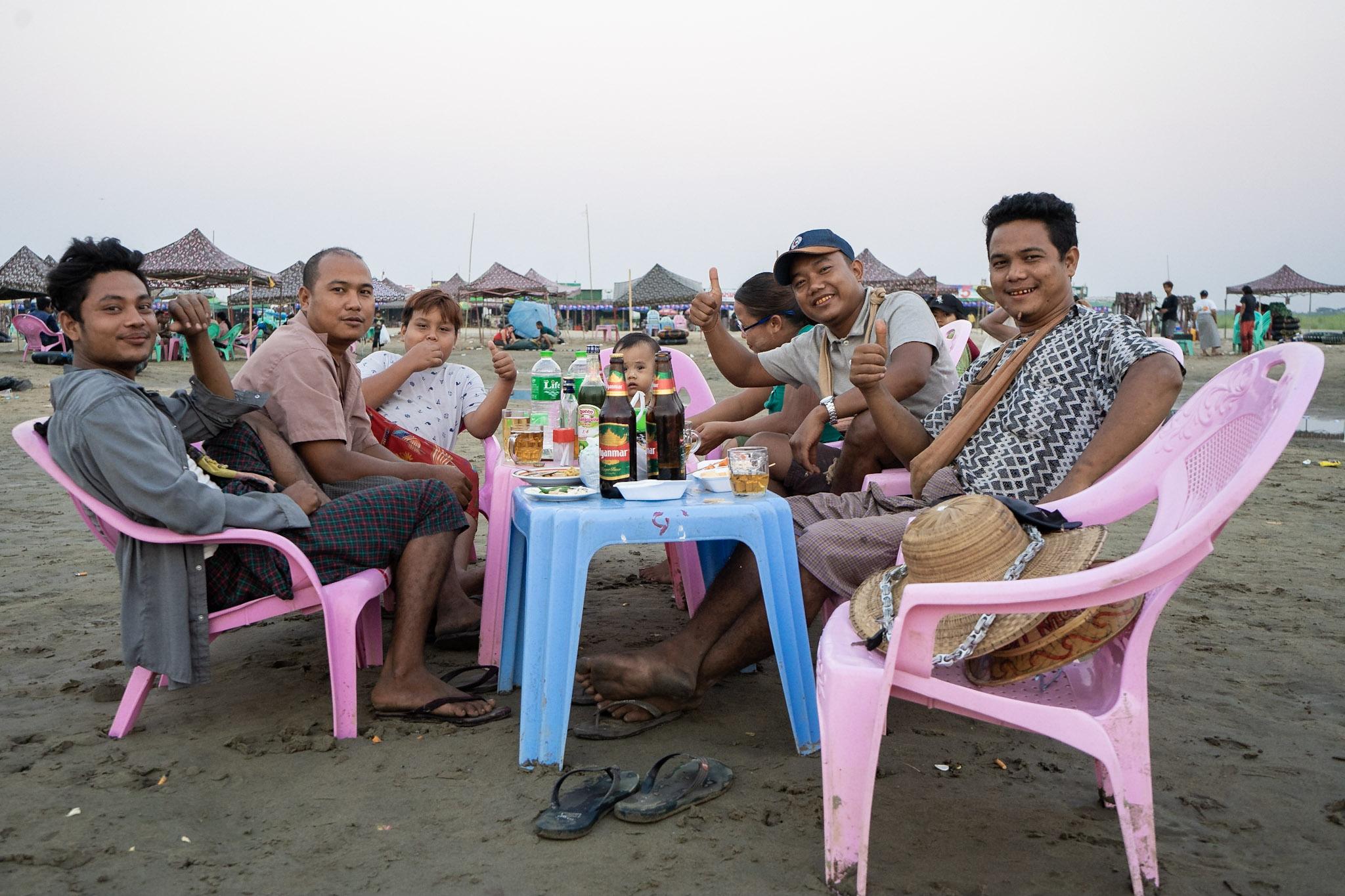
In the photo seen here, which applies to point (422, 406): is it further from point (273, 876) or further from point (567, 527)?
point (273, 876)

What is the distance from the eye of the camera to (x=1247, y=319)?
81.8ft

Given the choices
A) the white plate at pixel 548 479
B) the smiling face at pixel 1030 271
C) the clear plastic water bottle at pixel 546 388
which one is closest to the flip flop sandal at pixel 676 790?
the white plate at pixel 548 479

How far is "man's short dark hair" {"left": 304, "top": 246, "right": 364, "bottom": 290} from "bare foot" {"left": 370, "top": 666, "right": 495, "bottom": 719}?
1.66m

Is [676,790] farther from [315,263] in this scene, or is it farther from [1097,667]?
Result: [315,263]

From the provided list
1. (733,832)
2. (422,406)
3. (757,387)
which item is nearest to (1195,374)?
(757,387)

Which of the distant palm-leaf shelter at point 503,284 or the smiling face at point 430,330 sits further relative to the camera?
the distant palm-leaf shelter at point 503,284

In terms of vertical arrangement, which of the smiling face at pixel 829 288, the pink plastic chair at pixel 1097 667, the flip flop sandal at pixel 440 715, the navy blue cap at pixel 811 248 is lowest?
the flip flop sandal at pixel 440 715

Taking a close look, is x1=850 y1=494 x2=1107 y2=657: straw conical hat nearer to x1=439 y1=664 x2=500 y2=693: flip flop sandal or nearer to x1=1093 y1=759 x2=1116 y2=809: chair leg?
x1=1093 y1=759 x2=1116 y2=809: chair leg

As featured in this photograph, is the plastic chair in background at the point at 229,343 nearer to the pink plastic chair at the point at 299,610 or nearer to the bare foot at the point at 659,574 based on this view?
the bare foot at the point at 659,574

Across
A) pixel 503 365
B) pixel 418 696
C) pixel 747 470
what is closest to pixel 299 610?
pixel 418 696

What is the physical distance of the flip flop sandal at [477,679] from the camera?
329 cm

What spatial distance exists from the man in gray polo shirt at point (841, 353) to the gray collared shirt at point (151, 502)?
186 cm

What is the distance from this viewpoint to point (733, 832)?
2271 millimetres

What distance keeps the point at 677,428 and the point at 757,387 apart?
194cm
